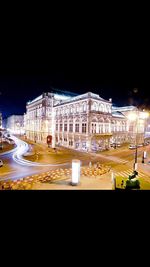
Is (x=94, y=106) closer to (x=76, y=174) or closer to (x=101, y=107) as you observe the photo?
(x=101, y=107)

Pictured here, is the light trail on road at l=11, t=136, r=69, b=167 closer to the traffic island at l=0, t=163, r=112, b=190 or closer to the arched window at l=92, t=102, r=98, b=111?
the traffic island at l=0, t=163, r=112, b=190

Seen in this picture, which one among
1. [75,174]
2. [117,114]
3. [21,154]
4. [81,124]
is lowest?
[75,174]

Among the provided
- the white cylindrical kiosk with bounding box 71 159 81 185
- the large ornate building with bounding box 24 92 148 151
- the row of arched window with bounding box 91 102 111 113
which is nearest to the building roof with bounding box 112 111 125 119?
the large ornate building with bounding box 24 92 148 151

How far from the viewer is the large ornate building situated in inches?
366

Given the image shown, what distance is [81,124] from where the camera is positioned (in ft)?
33.7

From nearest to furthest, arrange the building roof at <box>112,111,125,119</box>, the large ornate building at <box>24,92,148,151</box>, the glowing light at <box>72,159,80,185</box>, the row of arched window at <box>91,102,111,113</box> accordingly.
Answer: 1. the glowing light at <box>72,159,80,185</box>
2. the building roof at <box>112,111,125,119</box>
3. the row of arched window at <box>91,102,111,113</box>
4. the large ornate building at <box>24,92,148,151</box>

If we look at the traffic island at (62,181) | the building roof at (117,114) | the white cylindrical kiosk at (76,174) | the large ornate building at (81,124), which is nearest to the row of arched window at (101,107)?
the large ornate building at (81,124)

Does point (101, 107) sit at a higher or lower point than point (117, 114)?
higher

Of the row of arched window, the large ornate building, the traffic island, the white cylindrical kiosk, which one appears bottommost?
the traffic island

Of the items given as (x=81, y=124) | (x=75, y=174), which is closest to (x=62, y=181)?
(x=75, y=174)

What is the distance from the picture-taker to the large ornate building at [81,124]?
9.30 m
